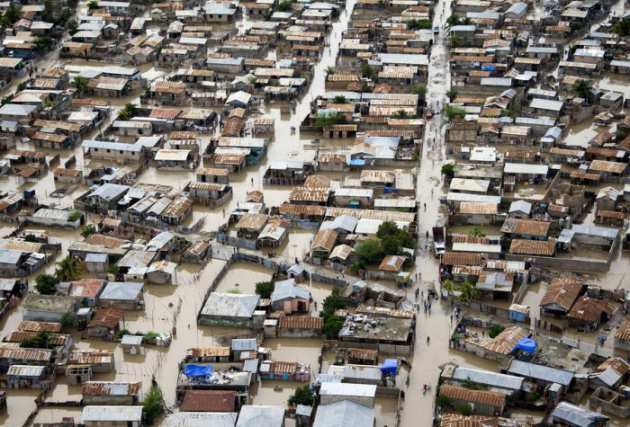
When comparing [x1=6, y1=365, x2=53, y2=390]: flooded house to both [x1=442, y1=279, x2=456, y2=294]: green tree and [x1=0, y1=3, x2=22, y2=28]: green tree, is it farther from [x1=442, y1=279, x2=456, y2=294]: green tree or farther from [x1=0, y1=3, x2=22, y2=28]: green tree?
[x1=0, y1=3, x2=22, y2=28]: green tree

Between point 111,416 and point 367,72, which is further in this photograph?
point 367,72

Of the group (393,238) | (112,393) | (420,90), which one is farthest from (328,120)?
(112,393)

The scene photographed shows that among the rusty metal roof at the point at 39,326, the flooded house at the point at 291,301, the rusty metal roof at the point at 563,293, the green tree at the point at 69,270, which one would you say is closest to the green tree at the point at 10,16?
the green tree at the point at 69,270

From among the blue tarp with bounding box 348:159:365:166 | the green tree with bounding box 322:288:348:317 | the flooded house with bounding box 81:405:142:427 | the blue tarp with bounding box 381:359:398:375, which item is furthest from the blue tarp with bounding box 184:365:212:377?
the blue tarp with bounding box 348:159:365:166

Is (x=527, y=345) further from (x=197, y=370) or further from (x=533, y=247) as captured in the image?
(x=197, y=370)

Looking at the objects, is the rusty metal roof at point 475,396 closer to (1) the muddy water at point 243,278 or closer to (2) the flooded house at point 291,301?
(2) the flooded house at point 291,301

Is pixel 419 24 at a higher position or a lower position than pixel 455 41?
higher
